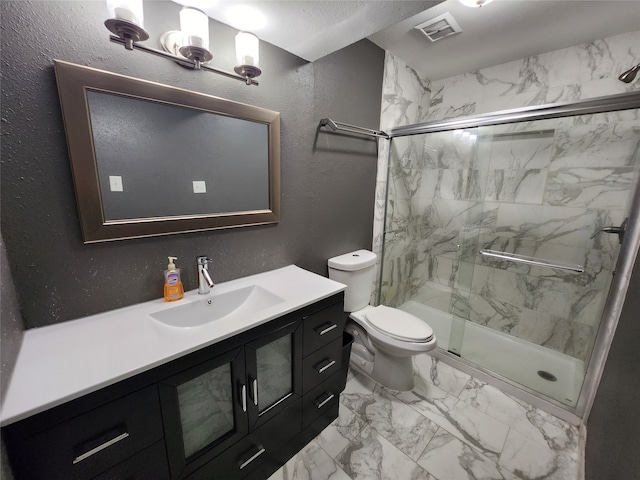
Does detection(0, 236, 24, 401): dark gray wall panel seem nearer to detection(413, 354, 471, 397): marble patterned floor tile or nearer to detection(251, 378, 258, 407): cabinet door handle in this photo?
detection(251, 378, 258, 407): cabinet door handle

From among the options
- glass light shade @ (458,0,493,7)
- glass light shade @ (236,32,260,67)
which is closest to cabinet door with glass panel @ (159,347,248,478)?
glass light shade @ (236,32,260,67)

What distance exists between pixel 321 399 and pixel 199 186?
1282mm

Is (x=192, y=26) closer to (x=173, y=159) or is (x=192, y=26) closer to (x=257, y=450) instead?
(x=173, y=159)

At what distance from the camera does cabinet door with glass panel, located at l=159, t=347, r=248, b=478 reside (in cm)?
84

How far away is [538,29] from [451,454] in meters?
2.58

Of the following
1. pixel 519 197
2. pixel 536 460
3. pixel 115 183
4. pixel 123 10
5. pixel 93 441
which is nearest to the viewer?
pixel 93 441

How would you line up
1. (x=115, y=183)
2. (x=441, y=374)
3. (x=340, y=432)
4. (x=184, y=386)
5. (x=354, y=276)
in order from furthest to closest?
(x=441, y=374), (x=354, y=276), (x=340, y=432), (x=115, y=183), (x=184, y=386)

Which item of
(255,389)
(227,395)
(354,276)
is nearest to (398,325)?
(354,276)

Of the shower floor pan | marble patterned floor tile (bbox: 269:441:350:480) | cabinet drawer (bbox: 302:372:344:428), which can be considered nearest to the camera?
marble patterned floor tile (bbox: 269:441:350:480)

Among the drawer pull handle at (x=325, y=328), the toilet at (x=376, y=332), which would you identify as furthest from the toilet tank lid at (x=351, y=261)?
the drawer pull handle at (x=325, y=328)

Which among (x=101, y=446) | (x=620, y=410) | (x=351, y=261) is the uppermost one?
(x=351, y=261)

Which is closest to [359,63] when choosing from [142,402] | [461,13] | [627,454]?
[461,13]

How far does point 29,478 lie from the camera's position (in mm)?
626

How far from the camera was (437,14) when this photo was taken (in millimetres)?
1502
